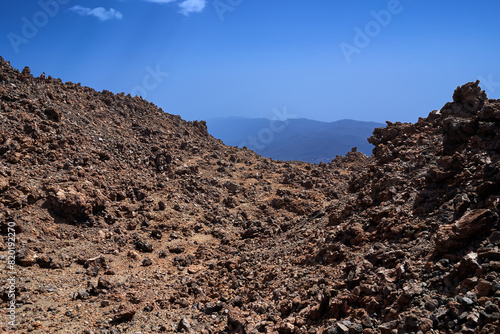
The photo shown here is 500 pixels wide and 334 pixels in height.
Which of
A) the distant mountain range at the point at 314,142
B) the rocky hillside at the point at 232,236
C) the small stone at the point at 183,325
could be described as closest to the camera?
the rocky hillside at the point at 232,236

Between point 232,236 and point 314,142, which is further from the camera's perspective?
point 314,142

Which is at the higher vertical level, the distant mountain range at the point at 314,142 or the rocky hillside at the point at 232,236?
the distant mountain range at the point at 314,142

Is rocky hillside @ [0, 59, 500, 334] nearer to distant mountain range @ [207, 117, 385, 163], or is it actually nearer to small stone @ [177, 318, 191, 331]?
small stone @ [177, 318, 191, 331]

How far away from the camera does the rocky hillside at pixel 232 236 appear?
6.79 m

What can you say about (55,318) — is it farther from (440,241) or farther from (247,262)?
(440,241)

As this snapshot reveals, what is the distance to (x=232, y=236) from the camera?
1655 centimetres

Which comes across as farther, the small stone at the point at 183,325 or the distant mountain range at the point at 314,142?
the distant mountain range at the point at 314,142

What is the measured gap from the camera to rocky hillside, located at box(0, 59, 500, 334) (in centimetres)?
679

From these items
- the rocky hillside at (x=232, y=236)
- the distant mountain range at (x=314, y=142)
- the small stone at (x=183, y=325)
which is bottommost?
the small stone at (x=183, y=325)

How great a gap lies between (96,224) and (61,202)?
1660 mm

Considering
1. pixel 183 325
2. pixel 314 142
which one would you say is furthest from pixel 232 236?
pixel 314 142

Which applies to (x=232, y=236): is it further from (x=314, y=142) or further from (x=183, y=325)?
(x=314, y=142)

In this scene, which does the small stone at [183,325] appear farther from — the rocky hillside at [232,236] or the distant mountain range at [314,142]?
the distant mountain range at [314,142]

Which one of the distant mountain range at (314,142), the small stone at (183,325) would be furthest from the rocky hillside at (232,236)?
the distant mountain range at (314,142)
